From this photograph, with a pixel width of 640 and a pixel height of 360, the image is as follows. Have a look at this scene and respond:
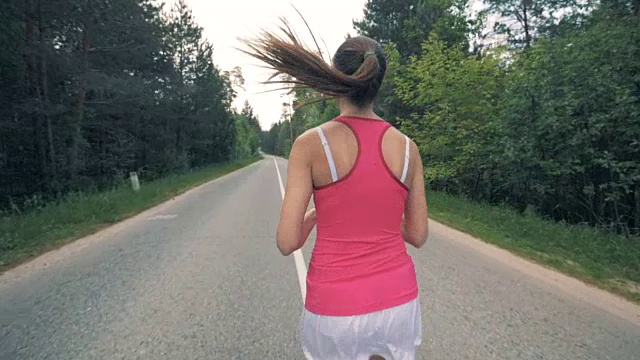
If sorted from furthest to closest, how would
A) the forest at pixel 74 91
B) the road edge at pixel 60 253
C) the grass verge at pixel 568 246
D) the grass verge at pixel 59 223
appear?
the forest at pixel 74 91
the grass verge at pixel 59 223
the road edge at pixel 60 253
the grass verge at pixel 568 246

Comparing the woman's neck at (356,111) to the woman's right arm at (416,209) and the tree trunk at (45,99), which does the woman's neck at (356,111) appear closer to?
the woman's right arm at (416,209)

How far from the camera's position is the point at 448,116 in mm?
13297

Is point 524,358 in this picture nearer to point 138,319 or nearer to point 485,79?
point 138,319

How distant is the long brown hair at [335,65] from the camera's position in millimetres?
1260

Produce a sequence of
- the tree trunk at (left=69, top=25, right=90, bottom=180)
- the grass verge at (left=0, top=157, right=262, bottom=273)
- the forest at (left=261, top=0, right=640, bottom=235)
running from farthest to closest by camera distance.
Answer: the tree trunk at (left=69, top=25, right=90, bottom=180) → the forest at (left=261, top=0, right=640, bottom=235) → the grass verge at (left=0, top=157, right=262, bottom=273)

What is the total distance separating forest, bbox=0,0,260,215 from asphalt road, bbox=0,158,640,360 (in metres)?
6.06

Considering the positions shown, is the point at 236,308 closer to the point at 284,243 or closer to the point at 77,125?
the point at 284,243

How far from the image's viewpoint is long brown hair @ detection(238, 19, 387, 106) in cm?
126

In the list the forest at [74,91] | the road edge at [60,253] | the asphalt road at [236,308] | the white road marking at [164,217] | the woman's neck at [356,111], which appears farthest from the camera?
the forest at [74,91]

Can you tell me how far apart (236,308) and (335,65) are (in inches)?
132

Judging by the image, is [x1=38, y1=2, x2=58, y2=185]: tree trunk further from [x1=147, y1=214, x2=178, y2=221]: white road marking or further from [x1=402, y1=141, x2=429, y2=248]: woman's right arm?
[x1=402, y1=141, x2=429, y2=248]: woman's right arm

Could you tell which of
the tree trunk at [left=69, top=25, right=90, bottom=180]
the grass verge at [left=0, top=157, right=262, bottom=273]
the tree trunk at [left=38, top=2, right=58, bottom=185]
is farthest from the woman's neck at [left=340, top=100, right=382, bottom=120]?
the tree trunk at [left=69, top=25, right=90, bottom=180]

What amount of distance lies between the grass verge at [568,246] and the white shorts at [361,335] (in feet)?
15.6

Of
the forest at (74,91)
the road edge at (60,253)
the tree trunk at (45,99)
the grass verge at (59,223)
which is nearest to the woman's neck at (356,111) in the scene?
the road edge at (60,253)
